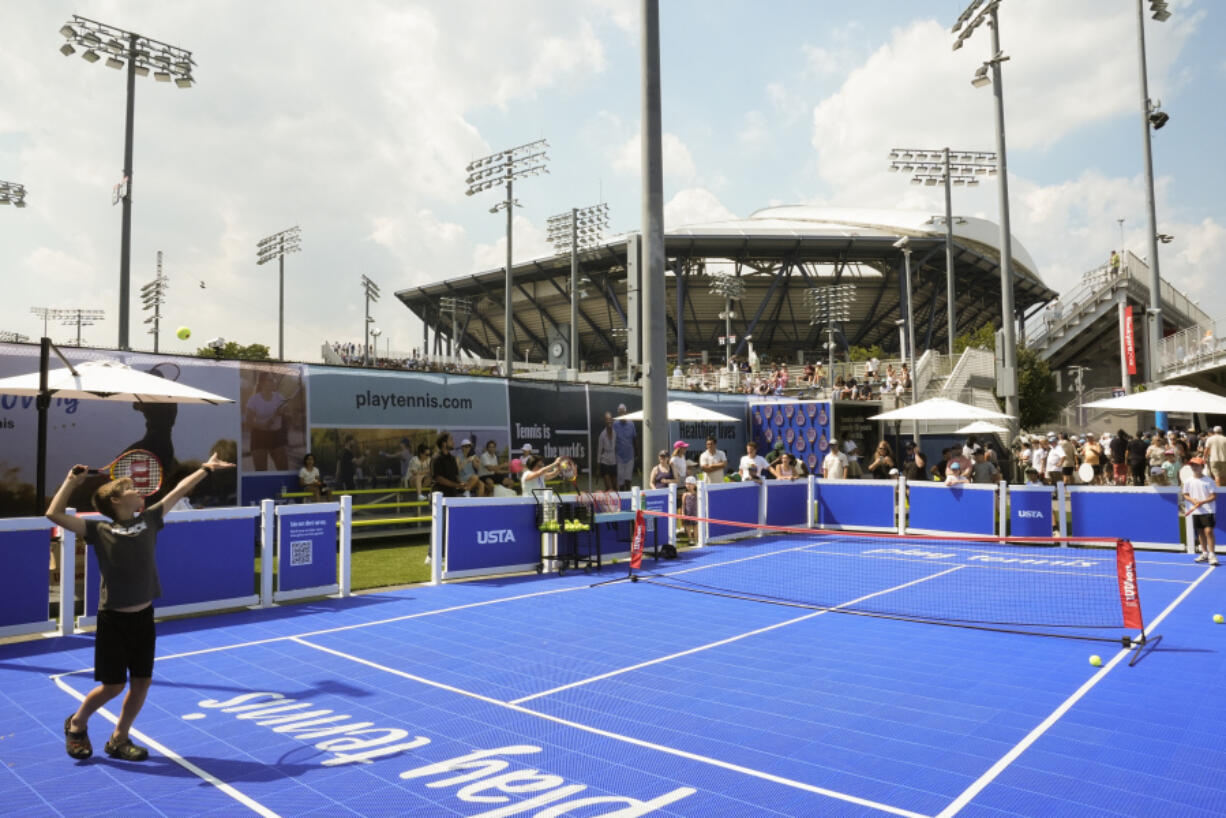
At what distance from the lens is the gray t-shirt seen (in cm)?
521

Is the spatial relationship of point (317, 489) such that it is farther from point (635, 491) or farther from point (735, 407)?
point (735, 407)

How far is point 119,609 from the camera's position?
522cm

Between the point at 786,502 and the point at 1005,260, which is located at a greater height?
the point at 1005,260

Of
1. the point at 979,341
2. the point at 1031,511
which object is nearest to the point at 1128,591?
the point at 1031,511

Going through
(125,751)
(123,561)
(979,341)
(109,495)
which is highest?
(979,341)

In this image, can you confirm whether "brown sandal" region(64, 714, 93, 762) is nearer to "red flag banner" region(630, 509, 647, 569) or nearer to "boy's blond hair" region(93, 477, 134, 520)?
"boy's blond hair" region(93, 477, 134, 520)

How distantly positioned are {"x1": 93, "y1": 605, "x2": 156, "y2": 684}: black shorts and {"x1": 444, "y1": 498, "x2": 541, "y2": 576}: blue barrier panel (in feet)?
22.1

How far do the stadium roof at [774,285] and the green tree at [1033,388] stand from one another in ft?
38.4

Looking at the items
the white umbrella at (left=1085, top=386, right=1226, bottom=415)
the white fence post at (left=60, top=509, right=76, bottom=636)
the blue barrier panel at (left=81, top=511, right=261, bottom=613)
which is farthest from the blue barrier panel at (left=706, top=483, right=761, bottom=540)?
the white fence post at (left=60, top=509, right=76, bottom=636)

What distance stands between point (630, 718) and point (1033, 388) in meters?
45.7

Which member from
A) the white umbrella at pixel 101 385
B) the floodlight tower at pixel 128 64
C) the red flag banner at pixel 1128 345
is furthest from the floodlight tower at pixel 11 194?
the red flag banner at pixel 1128 345

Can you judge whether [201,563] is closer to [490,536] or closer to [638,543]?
[490,536]

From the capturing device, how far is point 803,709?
6.27 meters

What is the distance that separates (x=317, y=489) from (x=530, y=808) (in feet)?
37.4
